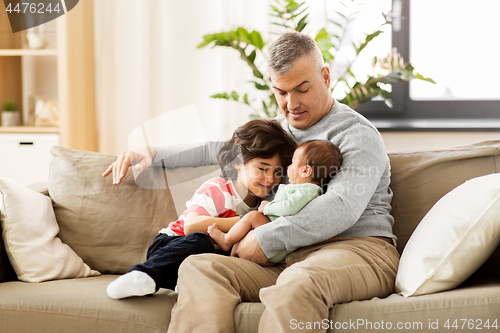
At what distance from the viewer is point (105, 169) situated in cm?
165

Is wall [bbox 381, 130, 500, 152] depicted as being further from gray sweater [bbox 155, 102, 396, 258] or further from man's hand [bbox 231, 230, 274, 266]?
man's hand [bbox 231, 230, 274, 266]

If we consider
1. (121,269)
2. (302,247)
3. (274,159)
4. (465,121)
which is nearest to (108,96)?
(121,269)

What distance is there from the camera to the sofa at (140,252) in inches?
42.1

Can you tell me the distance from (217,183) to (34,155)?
64.7 inches

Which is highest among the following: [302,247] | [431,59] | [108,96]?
[431,59]

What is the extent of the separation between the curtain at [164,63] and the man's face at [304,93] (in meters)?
1.23

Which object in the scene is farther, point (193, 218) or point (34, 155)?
point (34, 155)

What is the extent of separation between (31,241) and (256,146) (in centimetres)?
78

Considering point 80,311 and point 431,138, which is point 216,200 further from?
point 431,138

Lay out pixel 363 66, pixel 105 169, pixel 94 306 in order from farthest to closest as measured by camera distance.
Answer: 1. pixel 363 66
2. pixel 105 169
3. pixel 94 306

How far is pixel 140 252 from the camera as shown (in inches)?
60.9

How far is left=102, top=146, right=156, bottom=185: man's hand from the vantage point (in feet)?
4.95

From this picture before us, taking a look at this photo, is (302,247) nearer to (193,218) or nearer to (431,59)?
(193,218)

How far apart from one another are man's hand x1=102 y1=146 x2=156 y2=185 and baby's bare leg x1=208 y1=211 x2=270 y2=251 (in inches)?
13.6
